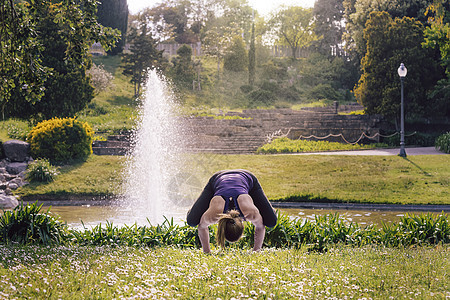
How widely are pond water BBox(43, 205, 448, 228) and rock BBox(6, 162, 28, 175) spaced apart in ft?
16.8

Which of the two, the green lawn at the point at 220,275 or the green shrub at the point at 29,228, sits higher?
the green lawn at the point at 220,275

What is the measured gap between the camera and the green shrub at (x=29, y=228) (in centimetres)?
774

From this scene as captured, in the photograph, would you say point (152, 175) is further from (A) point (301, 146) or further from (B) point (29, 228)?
(A) point (301, 146)

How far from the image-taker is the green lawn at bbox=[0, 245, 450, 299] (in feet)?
14.3

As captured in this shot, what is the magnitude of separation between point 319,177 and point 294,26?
44.6 meters

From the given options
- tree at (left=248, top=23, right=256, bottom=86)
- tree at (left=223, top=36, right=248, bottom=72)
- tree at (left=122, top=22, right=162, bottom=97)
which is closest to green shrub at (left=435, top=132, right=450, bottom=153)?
tree at (left=122, top=22, right=162, bottom=97)

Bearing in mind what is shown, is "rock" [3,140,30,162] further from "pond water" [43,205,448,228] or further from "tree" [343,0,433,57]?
"tree" [343,0,433,57]

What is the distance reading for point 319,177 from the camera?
17.2 m

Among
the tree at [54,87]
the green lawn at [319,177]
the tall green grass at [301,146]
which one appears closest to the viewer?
the green lawn at [319,177]

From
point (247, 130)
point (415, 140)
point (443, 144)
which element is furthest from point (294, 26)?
point (443, 144)

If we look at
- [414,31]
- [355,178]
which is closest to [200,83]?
[414,31]

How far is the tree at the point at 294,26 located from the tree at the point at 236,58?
9598mm

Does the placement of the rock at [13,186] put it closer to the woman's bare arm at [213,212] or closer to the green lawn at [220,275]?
the green lawn at [220,275]

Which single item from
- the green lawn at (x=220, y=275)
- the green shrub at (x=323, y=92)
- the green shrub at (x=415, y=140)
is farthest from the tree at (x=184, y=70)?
the green lawn at (x=220, y=275)
